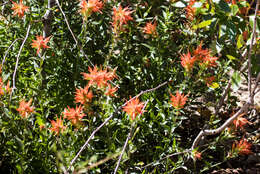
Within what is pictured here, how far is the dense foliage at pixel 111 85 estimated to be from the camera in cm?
156

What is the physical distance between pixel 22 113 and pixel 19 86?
61 centimetres

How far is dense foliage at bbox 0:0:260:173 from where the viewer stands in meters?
1.56

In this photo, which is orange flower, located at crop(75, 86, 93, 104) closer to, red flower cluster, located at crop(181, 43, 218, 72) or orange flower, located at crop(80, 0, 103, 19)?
orange flower, located at crop(80, 0, 103, 19)

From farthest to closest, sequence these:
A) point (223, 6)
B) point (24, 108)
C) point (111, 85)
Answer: point (111, 85) → point (24, 108) → point (223, 6)

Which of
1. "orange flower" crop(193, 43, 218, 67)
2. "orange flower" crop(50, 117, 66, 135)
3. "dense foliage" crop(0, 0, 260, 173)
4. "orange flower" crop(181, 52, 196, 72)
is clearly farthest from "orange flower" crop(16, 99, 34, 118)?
"orange flower" crop(193, 43, 218, 67)

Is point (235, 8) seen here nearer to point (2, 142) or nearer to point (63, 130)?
point (63, 130)

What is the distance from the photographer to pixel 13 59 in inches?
88.6

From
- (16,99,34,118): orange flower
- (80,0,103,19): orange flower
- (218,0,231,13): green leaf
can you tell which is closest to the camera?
(218,0,231,13): green leaf

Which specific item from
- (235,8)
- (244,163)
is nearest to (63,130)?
(235,8)

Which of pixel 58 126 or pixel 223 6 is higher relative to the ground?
pixel 223 6

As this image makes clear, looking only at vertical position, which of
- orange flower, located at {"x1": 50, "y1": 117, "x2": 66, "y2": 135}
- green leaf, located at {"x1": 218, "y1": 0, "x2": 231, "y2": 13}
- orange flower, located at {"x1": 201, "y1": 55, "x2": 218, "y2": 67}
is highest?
green leaf, located at {"x1": 218, "y1": 0, "x2": 231, "y2": 13}

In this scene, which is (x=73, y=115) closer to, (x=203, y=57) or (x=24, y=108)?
(x=24, y=108)

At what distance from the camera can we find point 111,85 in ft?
5.84

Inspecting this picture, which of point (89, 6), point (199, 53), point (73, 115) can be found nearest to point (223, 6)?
point (199, 53)
